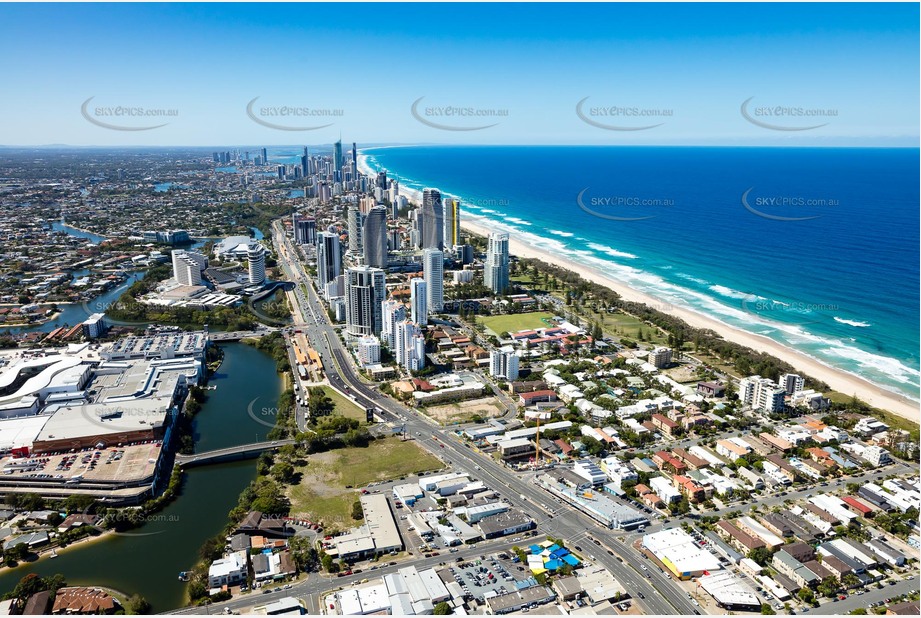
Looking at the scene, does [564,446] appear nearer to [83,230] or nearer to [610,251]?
[610,251]

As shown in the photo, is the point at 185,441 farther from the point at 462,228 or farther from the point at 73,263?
the point at 462,228

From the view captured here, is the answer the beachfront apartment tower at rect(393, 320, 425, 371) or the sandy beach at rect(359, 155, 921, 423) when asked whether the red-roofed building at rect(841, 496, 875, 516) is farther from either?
the beachfront apartment tower at rect(393, 320, 425, 371)

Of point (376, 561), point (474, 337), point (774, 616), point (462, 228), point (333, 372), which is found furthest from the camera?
point (462, 228)

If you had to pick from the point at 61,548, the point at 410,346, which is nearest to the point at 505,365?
the point at 410,346

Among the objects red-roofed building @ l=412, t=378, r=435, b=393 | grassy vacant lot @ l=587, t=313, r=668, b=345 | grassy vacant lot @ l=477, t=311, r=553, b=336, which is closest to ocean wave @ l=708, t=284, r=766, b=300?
grassy vacant lot @ l=587, t=313, r=668, b=345

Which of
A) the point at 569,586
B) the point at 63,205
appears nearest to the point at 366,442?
the point at 569,586

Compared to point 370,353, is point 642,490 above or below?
below

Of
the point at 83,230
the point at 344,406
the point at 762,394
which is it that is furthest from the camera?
the point at 83,230
